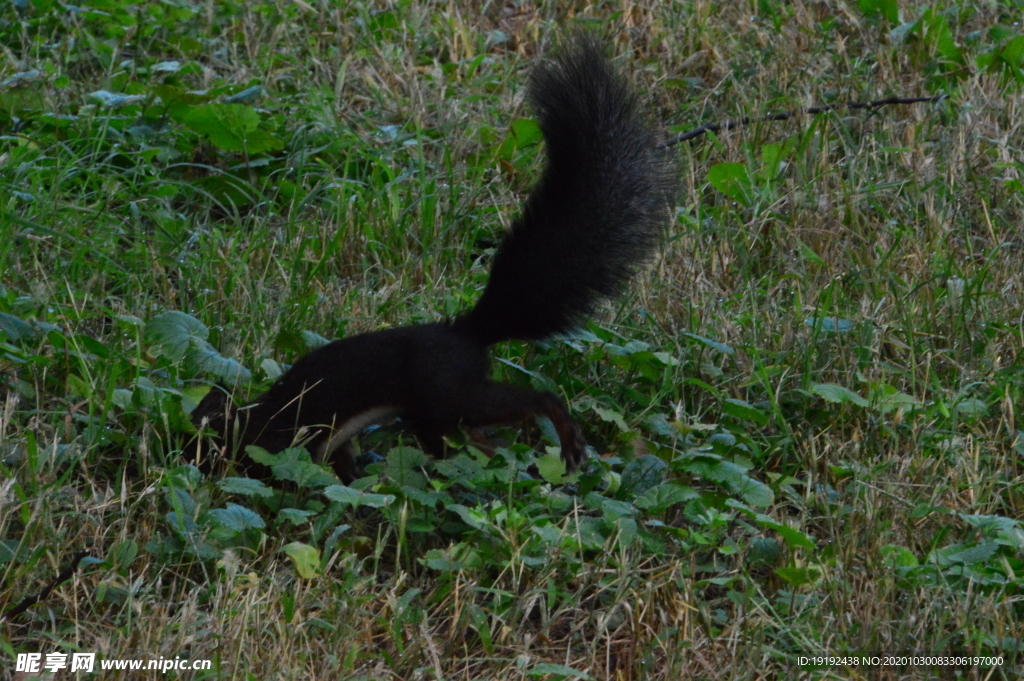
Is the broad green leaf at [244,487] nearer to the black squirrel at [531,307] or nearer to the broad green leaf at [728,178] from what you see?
the black squirrel at [531,307]

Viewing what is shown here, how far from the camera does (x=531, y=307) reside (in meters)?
3.06

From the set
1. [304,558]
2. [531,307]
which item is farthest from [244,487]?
[531,307]

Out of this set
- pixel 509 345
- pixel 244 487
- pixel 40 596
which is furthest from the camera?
pixel 509 345

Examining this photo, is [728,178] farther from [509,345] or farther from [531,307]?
[531,307]

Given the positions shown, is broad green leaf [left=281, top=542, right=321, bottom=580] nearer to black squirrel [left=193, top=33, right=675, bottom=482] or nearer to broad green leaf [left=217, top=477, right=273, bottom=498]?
broad green leaf [left=217, top=477, right=273, bottom=498]

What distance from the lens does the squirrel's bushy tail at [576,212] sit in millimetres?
3033

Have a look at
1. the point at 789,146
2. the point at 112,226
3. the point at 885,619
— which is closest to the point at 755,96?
the point at 789,146

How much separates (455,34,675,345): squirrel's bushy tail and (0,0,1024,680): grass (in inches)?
8.8

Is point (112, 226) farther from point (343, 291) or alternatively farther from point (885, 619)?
point (885, 619)

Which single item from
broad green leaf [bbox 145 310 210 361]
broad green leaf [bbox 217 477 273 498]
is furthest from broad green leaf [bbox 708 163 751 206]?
broad green leaf [bbox 217 477 273 498]

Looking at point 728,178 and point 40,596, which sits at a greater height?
point 728,178

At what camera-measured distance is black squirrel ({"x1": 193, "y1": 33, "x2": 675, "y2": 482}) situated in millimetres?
2947

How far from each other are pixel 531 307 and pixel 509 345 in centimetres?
41

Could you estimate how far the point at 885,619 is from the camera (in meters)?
2.36
